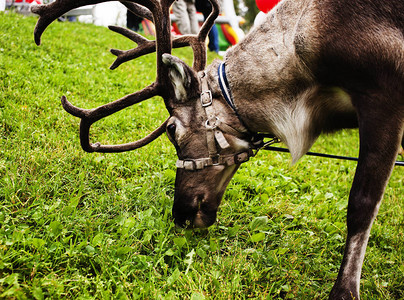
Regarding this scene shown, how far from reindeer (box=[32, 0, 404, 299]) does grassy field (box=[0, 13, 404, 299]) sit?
350 millimetres

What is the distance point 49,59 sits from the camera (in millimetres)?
5570

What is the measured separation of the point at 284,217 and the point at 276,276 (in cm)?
81

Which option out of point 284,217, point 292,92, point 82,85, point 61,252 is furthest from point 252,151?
point 82,85

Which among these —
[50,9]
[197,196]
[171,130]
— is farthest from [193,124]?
[50,9]

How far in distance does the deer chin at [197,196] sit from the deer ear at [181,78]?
1.81ft

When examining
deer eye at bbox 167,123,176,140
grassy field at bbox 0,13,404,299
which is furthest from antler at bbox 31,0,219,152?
grassy field at bbox 0,13,404,299

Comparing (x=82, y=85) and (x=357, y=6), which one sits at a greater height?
(x=357, y=6)

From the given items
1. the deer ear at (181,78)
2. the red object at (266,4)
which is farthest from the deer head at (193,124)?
the red object at (266,4)

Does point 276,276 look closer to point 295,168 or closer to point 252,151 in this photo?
point 252,151

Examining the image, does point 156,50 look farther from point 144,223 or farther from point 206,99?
point 144,223

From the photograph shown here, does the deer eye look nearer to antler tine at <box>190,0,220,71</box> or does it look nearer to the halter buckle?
the halter buckle

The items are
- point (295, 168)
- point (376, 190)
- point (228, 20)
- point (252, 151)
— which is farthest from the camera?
point (228, 20)

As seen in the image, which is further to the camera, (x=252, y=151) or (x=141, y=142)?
(x=141, y=142)

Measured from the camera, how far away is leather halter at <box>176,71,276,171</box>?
2.54 m
